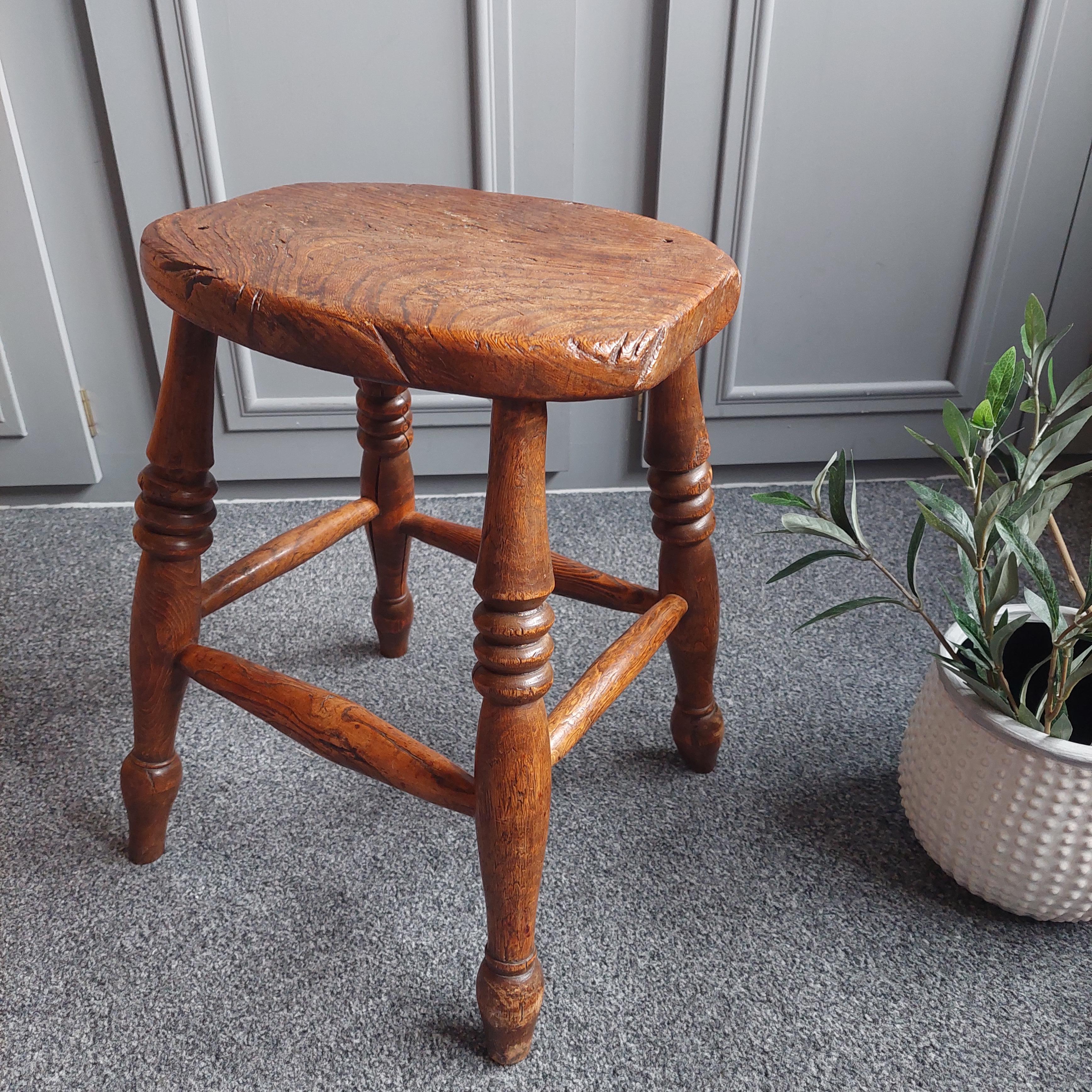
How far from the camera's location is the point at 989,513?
1.96ft

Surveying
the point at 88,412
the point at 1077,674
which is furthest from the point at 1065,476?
the point at 88,412

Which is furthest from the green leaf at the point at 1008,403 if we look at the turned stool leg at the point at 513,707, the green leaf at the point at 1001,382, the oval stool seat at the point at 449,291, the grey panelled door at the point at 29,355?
the grey panelled door at the point at 29,355

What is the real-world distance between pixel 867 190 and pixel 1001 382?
0.60 meters

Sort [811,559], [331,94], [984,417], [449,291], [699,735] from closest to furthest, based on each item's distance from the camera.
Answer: [449,291] → [984,417] → [811,559] → [699,735] → [331,94]

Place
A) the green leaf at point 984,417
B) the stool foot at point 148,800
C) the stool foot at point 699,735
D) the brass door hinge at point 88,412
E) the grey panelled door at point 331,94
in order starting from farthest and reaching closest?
the brass door hinge at point 88,412 < the grey panelled door at point 331,94 < the stool foot at point 699,735 < the stool foot at point 148,800 < the green leaf at point 984,417

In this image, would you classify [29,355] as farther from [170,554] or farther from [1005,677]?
[1005,677]

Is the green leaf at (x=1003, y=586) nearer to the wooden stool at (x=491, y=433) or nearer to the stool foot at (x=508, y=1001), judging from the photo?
the wooden stool at (x=491, y=433)

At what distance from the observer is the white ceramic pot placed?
63 cm

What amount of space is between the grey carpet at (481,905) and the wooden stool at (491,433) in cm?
7

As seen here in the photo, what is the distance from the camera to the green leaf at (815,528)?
24.6 inches

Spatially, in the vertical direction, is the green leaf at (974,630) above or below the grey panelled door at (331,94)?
below

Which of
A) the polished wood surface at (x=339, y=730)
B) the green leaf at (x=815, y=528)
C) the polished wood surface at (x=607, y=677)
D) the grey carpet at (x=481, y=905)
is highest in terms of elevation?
the green leaf at (x=815, y=528)

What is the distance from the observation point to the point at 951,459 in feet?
1.97

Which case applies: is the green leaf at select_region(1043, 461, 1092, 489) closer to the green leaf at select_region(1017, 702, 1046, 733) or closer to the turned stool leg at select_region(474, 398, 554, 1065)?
the green leaf at select_region(1017, 702, 1046, 733)
